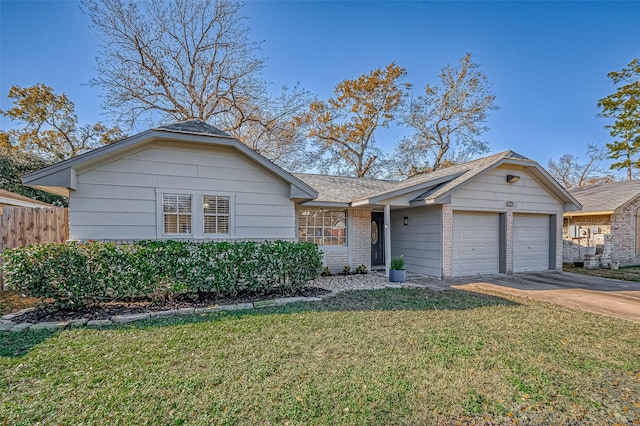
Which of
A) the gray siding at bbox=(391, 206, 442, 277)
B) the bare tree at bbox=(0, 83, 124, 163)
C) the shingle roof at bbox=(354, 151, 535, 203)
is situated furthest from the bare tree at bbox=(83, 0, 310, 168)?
the shingle roof at bbox=(354, 151, 535, 203)

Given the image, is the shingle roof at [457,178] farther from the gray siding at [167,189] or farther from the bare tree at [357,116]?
the bare tree at [357,116]

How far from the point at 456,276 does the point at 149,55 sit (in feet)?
62.4

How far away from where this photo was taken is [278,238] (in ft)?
27.7

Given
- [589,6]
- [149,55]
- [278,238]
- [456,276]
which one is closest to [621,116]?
[589,6]

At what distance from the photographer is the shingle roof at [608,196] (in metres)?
13.8

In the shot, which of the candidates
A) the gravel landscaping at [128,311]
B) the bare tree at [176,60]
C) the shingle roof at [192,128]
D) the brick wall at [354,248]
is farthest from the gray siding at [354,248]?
the bare tree at [176,60]

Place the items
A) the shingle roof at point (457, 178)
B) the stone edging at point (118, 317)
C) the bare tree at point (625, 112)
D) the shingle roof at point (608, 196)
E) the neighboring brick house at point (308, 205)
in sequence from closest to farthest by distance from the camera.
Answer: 1. the stone edging at point (118, 317)
2. the neighboring brick house at point (308, 205)
3. the shingle roof at point (457, 178)
4. the shingle roof at point (608, 196)
5. the bare tree at point (625, 112)

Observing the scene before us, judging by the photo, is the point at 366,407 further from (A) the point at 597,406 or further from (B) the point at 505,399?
(A) the point at 597,406

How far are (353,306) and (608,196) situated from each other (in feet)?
51.7

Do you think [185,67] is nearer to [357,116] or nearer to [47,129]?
[47,129]

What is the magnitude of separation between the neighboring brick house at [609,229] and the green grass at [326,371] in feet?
34.6

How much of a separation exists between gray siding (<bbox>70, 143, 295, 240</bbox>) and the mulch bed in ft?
4.85

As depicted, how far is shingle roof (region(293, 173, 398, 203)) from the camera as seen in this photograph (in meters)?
11.0

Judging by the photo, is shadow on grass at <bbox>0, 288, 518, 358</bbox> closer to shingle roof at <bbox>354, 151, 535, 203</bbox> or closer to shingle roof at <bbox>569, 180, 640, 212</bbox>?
shingle roof at <bbox>354, 151, 535, 203</bbox>
